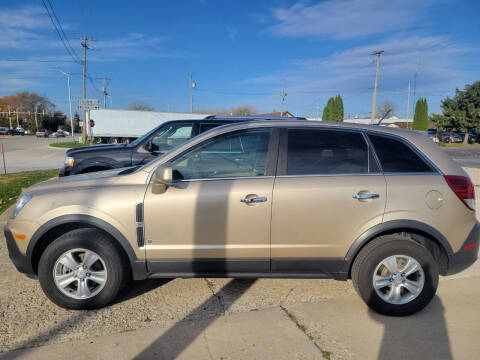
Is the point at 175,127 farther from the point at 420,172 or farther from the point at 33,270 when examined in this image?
the point at 420,172

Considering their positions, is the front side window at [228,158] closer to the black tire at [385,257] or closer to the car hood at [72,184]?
the car hood at [72,184]

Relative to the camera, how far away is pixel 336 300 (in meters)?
3.36

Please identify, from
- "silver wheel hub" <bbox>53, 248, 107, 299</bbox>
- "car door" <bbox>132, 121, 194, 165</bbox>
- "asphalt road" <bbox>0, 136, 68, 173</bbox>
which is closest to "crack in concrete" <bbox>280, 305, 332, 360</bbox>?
"silver wheel hub" <bbox>53, 248, 107, 299</bbox>

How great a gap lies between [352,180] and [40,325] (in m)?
3.03

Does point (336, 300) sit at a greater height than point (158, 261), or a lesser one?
lesser

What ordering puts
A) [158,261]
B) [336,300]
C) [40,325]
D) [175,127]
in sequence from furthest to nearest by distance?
[175,127] → [336,300] → [158,261] → [40,325]

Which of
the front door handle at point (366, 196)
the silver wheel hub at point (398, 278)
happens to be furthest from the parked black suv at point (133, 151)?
the silver wheel hub at point (398, 278)

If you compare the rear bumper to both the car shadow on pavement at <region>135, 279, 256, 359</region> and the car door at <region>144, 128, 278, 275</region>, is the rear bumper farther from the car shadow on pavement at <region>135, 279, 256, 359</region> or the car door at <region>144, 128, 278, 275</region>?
the car shadow on pavement at <region>135, 279, 256, 359</region>

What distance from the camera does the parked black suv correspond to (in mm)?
6348

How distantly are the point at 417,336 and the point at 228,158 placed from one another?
2.24 metres

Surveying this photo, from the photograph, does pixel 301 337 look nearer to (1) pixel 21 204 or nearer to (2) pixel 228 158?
(2) pixel 228 158

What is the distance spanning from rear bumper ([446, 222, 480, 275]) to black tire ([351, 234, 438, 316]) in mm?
216

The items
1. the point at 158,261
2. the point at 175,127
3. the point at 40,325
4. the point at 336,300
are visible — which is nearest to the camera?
the point at 40,325

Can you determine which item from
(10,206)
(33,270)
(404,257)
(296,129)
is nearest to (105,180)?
(33,270)
